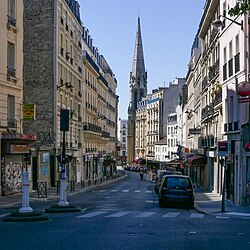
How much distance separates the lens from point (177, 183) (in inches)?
1069

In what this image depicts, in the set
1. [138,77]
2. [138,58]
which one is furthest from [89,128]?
[138,77]

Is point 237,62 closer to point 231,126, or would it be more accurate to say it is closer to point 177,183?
point 231,126

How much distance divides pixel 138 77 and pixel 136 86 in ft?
10.5

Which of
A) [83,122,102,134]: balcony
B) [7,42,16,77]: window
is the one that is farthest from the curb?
[83,122,102,134]: balcony

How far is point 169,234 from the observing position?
13898mm

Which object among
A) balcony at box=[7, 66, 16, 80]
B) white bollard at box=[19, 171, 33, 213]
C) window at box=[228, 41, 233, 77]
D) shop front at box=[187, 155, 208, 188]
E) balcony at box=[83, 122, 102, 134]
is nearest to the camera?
white bollard at box=[19, 171, 33, 213]

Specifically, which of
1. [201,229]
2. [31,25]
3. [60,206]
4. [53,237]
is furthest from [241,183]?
[31,25]

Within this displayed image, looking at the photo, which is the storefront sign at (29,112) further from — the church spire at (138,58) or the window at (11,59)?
the church spire at (138,58)

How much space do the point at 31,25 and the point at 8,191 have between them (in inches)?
781

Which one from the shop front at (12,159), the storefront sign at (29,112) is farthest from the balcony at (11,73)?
the shop front at (12,159)

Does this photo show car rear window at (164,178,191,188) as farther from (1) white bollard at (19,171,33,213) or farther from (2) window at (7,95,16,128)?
(2) window at (7,95,16,128)

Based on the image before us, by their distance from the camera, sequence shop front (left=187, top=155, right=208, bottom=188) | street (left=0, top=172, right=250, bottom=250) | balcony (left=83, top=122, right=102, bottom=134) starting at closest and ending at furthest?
street (left=0, top=172, right=250, bottom=250)
shop front (left=187, top=155, right=208, bottom=188)
balcony (left=83, top=122, right=102, bottom=134)

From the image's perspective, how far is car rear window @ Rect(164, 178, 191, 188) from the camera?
2711 centimetres

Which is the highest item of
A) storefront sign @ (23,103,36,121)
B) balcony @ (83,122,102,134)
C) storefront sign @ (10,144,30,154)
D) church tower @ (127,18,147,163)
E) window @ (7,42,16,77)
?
church tower @ (127,18,147,163)
